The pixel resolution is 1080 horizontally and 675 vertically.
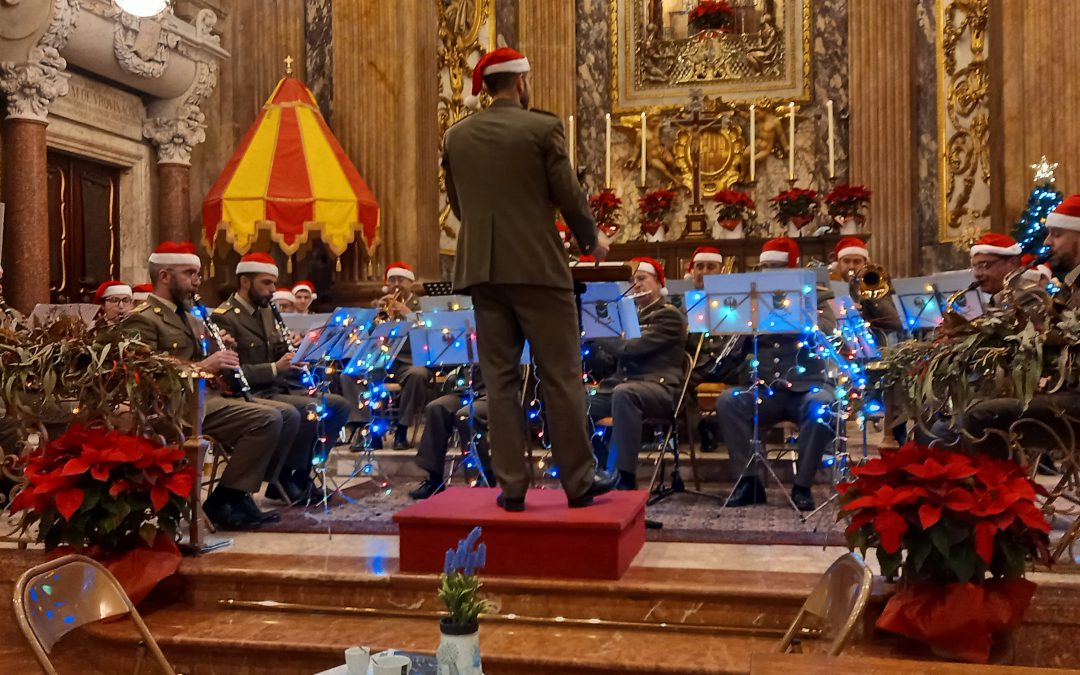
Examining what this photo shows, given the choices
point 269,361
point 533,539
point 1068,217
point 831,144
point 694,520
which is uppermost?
point 831,144

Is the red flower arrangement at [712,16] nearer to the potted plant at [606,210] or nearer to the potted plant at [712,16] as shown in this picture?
the potted plant at [712,16]

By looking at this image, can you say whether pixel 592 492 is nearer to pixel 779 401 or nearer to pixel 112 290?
pixel 779 401

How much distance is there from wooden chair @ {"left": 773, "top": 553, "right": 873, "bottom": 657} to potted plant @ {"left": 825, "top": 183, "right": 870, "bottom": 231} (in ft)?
26.3

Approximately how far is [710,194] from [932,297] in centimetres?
611

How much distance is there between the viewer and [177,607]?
4.61 metres

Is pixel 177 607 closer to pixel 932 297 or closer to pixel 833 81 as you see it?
pixel 932 297

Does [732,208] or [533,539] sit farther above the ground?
[732,208]

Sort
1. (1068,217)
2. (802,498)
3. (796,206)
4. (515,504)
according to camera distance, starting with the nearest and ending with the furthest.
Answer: (515,504) < (1068,217) < (802,498) < (796,206)

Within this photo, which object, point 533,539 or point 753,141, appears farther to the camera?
point 753,141

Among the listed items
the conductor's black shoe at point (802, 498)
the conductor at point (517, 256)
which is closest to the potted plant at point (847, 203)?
the conductor's black shoe at point (802, 498)

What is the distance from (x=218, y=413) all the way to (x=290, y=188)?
4.54 meters

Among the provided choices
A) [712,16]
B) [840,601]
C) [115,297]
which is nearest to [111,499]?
[840,601]

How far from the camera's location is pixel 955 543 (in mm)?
3561

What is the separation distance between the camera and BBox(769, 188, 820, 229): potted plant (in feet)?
35.0
